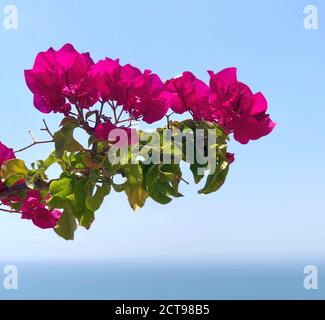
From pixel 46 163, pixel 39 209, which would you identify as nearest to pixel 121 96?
pixel 46 163

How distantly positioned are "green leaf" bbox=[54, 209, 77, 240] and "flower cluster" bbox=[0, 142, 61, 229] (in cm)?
11

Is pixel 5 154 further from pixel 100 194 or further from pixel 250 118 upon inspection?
pixel 250 118

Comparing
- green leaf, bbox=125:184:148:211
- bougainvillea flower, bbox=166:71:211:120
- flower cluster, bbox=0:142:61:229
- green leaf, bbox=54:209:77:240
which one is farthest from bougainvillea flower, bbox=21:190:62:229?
bougainvillea flower, bbox=166:71:211:120

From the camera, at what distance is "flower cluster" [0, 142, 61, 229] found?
82 centimetres

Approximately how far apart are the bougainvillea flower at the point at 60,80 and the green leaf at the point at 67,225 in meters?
0.17

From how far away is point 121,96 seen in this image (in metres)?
0.65

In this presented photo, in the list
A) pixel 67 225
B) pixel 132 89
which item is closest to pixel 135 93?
pixel 132 89

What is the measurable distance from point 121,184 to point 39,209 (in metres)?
0.25

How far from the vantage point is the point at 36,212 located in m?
0.84

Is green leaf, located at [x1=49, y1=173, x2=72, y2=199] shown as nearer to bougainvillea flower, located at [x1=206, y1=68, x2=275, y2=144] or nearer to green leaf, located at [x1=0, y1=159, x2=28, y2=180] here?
green leaf, located at [x1=0, y1=159, x2=28, y2=180]

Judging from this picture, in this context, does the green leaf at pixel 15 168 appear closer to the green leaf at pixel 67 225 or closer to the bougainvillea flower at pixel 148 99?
the green leaf at pixel 67 225

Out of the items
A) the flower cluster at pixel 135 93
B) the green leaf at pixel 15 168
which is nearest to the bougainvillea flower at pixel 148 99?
the flower cluster at pixel 135 93

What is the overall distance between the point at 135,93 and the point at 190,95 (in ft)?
0.31
